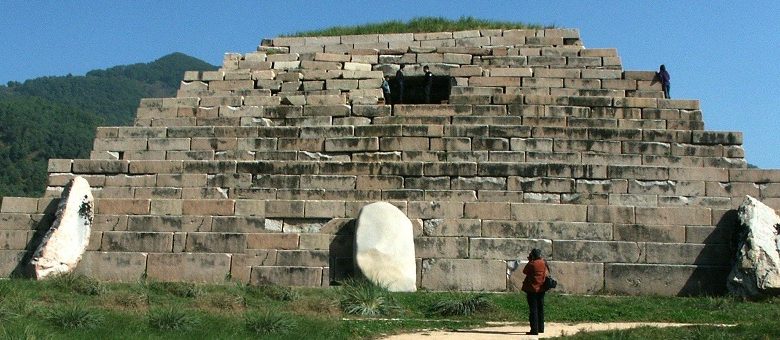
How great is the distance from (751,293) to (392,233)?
573cm

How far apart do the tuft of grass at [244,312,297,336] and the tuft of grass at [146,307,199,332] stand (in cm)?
68

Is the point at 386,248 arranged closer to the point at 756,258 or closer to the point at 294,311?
the point at 294,311

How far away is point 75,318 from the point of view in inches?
413

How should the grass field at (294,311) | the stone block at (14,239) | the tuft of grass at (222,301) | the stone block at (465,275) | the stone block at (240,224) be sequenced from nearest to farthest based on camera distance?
the grass field at (294,311) → the tuft of grass at (222,301) → the stone block at (465,275) → the stone block at (240,224) → the stone block at (14,239)

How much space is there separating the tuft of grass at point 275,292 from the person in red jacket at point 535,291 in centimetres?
364

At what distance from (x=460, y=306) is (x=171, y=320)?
408 cm

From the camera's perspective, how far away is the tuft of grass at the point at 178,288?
1305cm

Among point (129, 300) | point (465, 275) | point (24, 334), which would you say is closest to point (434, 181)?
point (465, 275)

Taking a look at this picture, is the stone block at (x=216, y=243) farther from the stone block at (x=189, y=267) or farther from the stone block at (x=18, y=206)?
the stone block at (x=18, y=206)

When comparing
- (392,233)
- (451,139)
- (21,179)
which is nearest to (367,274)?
(392,233)

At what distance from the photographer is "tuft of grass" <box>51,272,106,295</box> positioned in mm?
13008

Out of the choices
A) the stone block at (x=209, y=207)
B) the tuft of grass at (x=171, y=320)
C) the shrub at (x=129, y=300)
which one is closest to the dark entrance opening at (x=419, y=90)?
the stone block at (x=209, y=207)

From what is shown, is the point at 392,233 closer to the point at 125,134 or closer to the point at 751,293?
the point at 751,293

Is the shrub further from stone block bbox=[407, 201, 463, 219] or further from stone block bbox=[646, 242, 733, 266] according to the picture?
stone block bbox=[646, 242, 733, 266]
